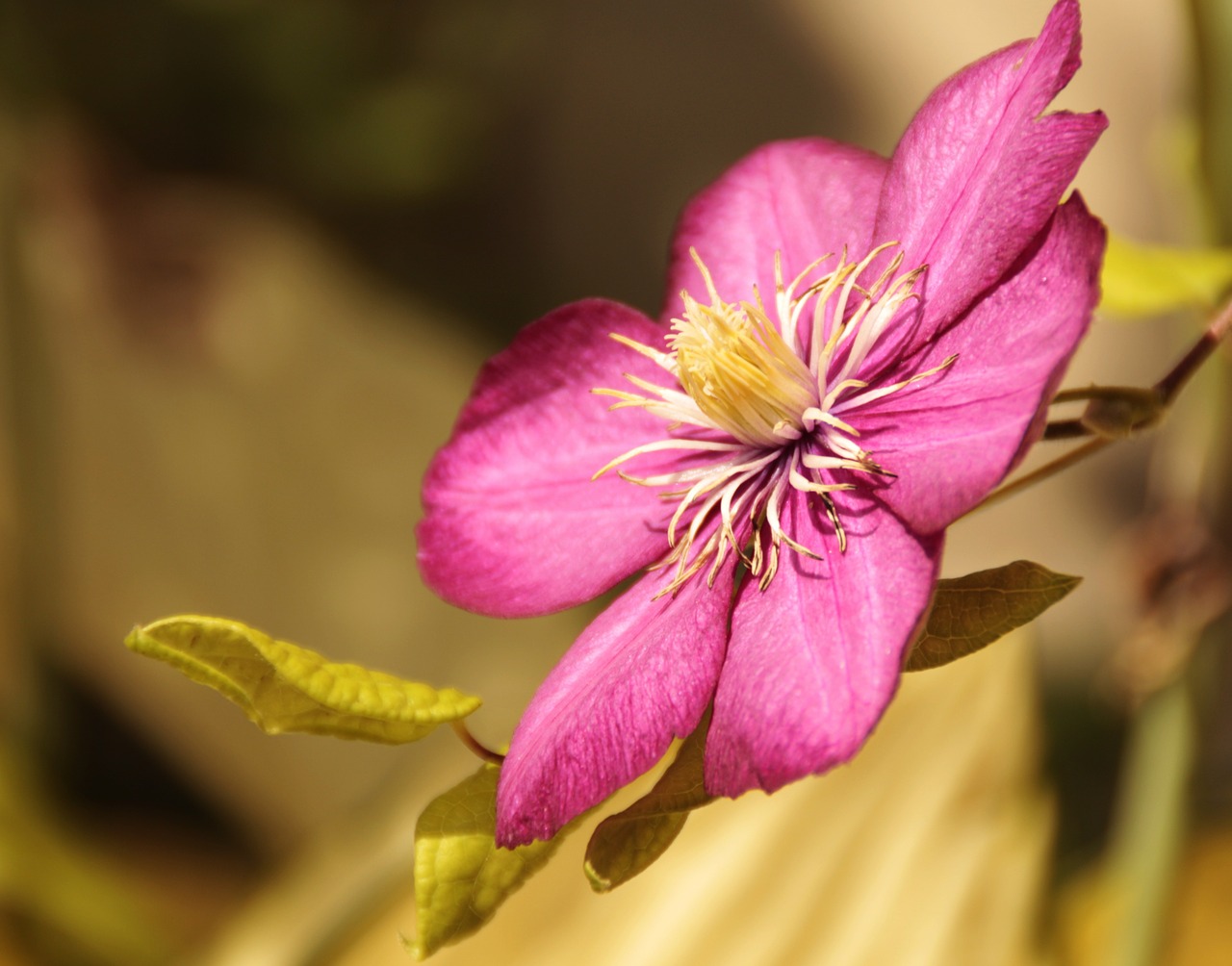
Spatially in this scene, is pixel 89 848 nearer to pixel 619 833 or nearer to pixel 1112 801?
pixel 1112 801

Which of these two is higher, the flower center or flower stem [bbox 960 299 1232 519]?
the flower center

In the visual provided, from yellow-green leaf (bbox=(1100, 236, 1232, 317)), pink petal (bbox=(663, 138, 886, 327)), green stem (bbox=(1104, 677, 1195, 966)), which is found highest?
pink petal (bbox=(663, 138, 886, 327))

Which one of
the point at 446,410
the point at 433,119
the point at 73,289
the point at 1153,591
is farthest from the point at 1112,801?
the point at 73,289

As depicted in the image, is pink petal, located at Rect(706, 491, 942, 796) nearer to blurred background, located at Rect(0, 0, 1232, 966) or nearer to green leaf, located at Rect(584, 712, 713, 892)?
green leaf, located at Rect(584, 712, 713, 892)

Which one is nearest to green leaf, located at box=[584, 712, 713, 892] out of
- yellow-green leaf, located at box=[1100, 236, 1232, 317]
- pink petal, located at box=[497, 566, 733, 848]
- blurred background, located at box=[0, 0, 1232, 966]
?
pink petal, located at box=[497, 566, 733, 848]

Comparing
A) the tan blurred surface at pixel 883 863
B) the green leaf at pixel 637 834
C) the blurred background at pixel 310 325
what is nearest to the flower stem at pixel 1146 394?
the green leaf at pixel 637 834
